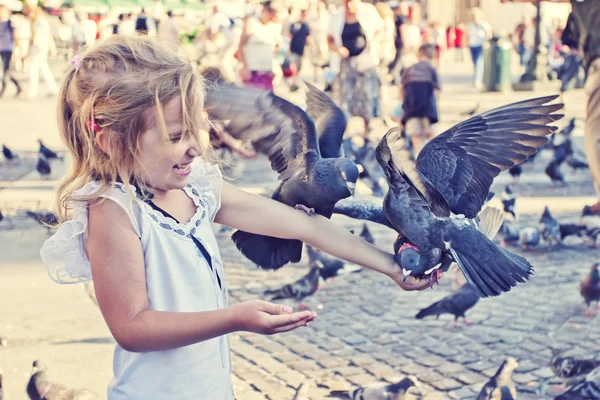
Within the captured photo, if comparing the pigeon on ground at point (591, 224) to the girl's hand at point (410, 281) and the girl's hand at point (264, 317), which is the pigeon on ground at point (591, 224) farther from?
the girl's hand at point (264, 317)

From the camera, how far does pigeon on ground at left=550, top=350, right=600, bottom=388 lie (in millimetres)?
4324

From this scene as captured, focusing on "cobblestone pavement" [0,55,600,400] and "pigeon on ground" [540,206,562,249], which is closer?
"cobblestone pavement" [0,55,600,400]

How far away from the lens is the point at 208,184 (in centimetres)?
244

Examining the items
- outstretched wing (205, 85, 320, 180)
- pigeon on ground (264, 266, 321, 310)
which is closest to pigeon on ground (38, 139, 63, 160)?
pigeon on ground (264, 266, 321, 310)

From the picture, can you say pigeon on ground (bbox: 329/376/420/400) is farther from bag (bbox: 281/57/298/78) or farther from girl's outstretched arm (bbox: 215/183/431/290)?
bag (bbox: 281/57/298/78)

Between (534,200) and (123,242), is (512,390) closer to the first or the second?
(123,242)

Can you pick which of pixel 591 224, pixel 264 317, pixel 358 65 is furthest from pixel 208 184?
pixel 358 65

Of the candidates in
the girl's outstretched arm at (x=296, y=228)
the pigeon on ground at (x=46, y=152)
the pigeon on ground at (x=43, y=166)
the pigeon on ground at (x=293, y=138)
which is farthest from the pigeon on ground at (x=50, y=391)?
the pigeon on ground at (x=46, y=152)

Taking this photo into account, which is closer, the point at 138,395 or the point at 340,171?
the point at 138,395

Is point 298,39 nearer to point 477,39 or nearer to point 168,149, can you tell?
point 477,39

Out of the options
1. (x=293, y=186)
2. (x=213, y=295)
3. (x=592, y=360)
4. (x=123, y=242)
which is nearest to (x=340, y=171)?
(x=293, y=186)

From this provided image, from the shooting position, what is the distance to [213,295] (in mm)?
2236

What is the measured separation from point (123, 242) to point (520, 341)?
378 cm

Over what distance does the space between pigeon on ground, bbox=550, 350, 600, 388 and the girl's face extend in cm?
300
